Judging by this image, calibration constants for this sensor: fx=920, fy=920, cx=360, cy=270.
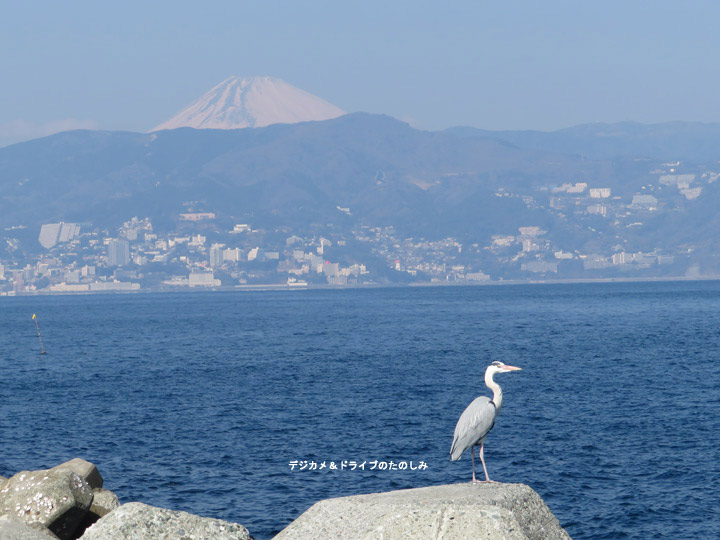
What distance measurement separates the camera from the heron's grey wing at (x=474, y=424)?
2267 cm

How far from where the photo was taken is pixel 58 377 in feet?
264

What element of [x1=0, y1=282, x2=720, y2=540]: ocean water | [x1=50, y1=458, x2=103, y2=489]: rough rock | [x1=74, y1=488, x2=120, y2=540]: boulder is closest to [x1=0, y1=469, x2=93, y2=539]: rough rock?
[x1=74, y1=488, x2=120, y2=540]: boulder

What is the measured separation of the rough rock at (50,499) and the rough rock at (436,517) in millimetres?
8435

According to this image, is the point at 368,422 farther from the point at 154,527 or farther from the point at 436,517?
the point at 436,517

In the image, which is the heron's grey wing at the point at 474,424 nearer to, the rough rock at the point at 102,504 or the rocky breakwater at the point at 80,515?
the rocky breakwater at the point at 80,515

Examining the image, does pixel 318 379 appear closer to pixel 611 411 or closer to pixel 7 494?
pixel 611 411

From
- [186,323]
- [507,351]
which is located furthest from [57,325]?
[507,351]

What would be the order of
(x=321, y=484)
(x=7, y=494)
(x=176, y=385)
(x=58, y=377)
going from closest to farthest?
(x=7, y=494) → (x=321, y=484) → (x=176, y=385) → (x=58, y=377)

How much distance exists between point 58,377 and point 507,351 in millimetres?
46246

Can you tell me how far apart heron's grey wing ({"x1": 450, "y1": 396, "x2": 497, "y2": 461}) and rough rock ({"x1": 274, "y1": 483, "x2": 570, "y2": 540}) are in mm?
5491

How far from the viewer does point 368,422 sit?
5128 centimetres

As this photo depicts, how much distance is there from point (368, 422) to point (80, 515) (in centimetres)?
2919

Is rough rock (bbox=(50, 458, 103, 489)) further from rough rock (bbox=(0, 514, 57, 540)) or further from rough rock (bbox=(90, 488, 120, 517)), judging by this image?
rough rock (bbox=(0, 514, 57, 540))

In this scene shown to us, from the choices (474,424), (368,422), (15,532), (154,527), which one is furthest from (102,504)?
(368,422)
